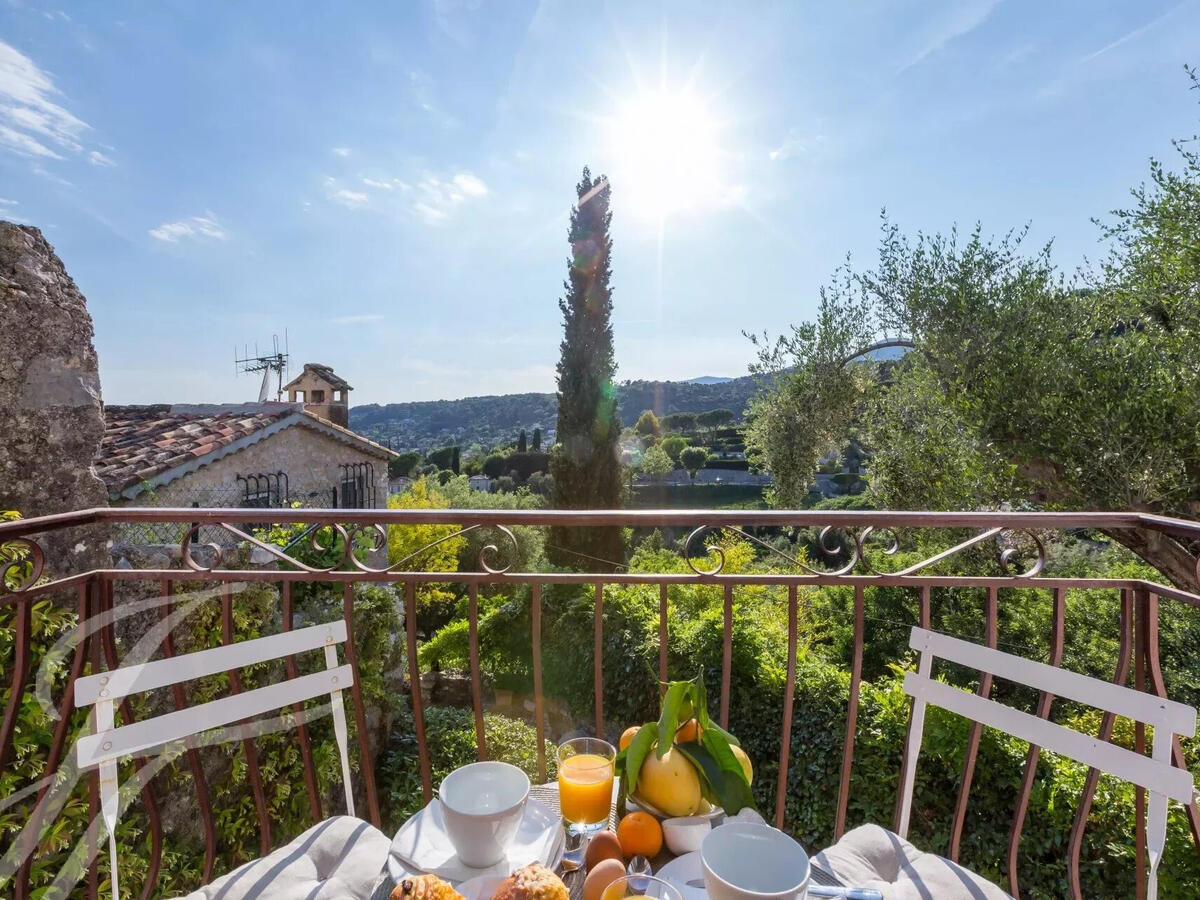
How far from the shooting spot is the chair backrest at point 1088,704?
35.9 inches

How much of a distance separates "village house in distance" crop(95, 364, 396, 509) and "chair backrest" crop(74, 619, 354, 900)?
536cm

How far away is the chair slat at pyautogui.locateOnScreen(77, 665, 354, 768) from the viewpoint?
971mm

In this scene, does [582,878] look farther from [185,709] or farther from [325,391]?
[325,391]

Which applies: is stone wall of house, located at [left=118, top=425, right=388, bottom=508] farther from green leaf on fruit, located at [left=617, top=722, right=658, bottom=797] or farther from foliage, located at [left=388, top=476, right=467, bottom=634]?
green leaf on fruit, located at [left=617, top=722, right=658, bottom=797]

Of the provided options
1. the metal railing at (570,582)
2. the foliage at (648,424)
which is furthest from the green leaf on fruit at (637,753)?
the foliage at (648,424)

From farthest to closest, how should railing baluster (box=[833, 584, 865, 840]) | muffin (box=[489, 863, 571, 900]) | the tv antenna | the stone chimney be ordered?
1. the tv antenna
2. the stone chimney
3. railing baluster (box=[833, 584, 865, 840])
4. muffin (box=[489, 863, 571, 900])

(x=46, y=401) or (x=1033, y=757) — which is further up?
(x=46, y=401)

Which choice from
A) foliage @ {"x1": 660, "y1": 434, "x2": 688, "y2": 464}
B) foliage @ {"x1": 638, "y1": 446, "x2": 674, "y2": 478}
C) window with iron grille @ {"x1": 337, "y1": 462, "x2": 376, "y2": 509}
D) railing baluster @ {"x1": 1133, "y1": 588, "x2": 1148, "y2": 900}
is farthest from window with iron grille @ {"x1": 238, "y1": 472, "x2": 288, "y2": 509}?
foliage @ {"x1": 660, "y1": 434, "x2": 688, "y2": 464}

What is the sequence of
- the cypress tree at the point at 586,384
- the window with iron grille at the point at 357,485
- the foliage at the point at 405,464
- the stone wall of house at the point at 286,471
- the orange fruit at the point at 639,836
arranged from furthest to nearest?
the foliage at the point at 405,464 → the cypress tree at the point at 586,384 → the window with iron grille at the point at 357,485 → the stone wall of house at the point at 286,471 → the orange fruit at the point at 639,836

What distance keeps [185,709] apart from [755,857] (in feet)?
3.27

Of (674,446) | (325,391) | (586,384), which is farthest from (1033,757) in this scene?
(674,446)

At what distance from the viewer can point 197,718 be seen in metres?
1.08

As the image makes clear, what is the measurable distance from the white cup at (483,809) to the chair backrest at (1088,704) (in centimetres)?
85

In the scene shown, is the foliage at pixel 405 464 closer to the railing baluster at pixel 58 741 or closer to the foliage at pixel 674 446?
the foliage at pixel 674 446
